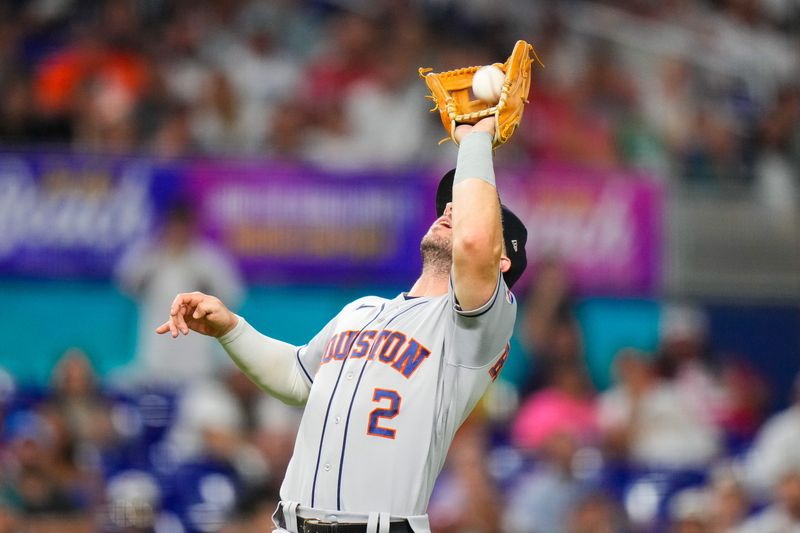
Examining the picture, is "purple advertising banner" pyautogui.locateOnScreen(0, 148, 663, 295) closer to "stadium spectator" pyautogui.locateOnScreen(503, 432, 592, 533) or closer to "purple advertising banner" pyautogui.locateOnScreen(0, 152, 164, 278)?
"purple advertising banner" pyautogui.locateOnScreen(0, 152, 164, 278)

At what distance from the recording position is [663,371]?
9867mm

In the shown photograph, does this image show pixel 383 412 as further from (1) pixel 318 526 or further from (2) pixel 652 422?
(2) pixel 652 422

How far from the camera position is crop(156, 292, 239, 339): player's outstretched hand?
419 centimetres

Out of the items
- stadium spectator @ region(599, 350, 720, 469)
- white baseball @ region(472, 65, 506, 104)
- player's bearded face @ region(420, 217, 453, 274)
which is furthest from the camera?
stadium spectator @ region(599, 350, 720, 469)

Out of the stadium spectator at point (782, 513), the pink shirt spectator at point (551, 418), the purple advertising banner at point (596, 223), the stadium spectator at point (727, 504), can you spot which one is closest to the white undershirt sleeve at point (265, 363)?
the stadium spectator at point (727, 504)

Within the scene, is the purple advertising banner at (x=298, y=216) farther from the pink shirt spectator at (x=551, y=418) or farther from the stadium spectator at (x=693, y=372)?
the pink shirt spectator at (x=551, y=418)

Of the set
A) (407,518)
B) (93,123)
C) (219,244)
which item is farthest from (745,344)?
(407,518)

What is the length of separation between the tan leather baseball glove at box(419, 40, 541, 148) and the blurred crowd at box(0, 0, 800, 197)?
20.6ft

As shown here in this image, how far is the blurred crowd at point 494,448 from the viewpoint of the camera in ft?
24.0

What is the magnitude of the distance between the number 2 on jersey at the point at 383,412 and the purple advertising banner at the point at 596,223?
6.77m

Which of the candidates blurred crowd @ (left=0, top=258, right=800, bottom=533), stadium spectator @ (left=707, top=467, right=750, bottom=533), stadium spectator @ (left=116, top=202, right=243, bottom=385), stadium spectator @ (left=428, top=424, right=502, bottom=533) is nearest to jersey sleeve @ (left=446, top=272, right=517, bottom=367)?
blurred crowd @ (left=0, top=258, right=800, bottom=533)

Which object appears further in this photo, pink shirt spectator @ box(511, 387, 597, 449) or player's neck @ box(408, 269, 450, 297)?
pink shirt spectator @ box(511, 387, 597, 449)

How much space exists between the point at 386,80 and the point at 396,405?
805 centimetres

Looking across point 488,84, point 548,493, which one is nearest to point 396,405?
point 488,84
